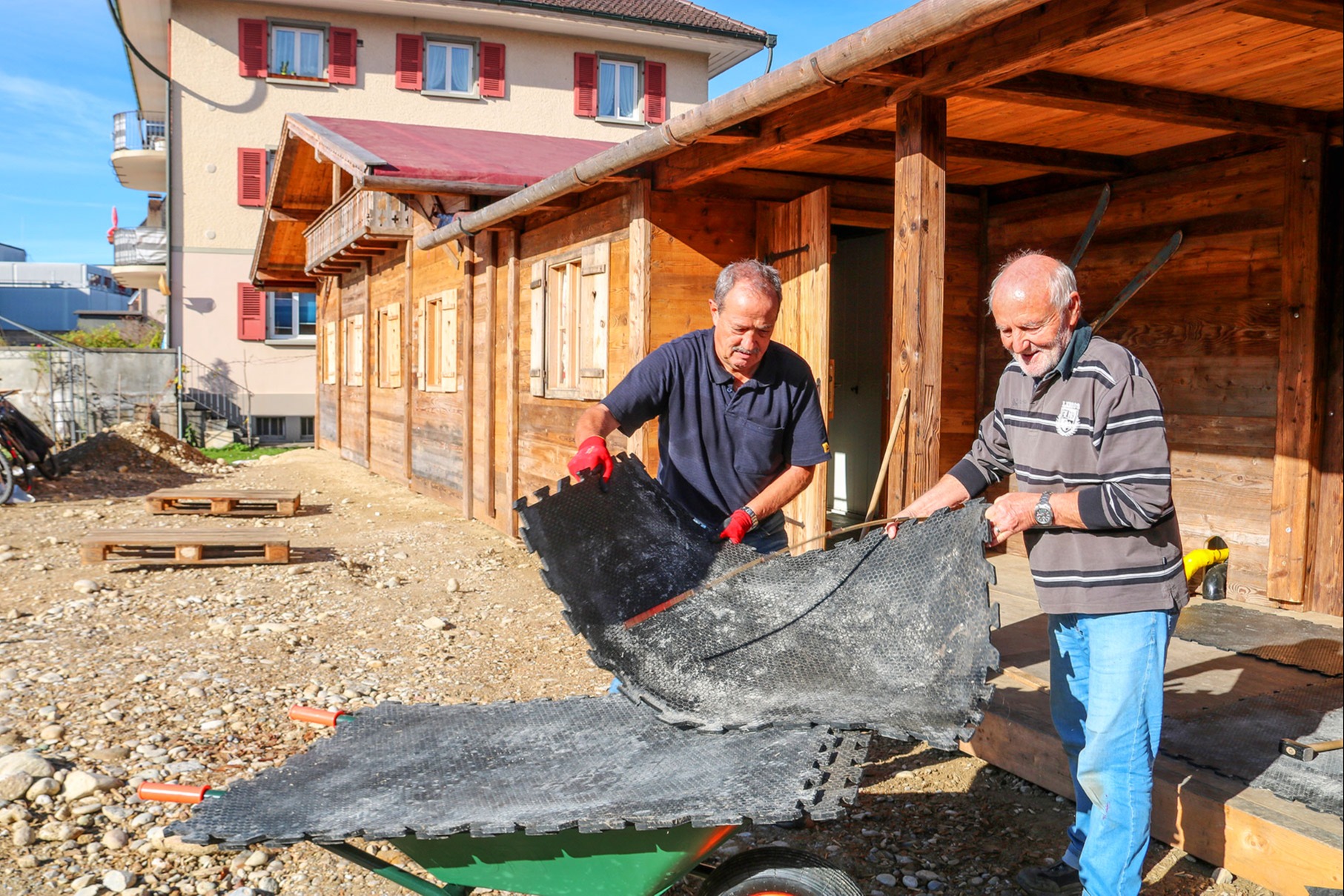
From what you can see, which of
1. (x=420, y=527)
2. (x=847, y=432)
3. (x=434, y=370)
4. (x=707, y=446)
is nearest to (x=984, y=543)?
(x=707, y=446)

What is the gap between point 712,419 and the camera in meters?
3.42

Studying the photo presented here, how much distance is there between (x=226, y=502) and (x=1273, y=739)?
9.81 metres

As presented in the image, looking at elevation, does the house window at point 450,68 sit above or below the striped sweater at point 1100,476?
above

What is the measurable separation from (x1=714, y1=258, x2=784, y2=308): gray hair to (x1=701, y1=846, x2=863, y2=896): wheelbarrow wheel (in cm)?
162

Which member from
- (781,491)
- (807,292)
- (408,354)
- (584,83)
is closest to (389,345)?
(408,354)

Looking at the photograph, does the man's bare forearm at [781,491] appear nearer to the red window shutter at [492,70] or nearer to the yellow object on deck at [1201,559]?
the yellow object on deck at [1201,559]

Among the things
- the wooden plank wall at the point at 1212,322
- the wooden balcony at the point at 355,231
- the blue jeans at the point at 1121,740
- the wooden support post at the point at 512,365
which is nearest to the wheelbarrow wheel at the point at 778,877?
the blue jeans at the point at 1121,740

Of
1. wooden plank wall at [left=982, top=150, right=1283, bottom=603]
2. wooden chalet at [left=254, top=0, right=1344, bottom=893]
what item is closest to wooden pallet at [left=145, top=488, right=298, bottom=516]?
wooden chalet at [left=254, top=0, right=1344, bottom=893]

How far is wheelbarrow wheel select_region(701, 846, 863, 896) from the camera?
2.28 meters

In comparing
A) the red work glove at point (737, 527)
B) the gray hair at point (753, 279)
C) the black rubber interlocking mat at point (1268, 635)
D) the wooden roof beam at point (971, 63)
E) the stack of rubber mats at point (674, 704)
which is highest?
the wooden roof beam at point (971, 63)

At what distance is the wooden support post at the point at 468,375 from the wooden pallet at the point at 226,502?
1.91 metres

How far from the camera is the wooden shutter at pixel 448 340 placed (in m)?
11.2

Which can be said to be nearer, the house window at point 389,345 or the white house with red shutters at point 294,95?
the house window at point 389,345

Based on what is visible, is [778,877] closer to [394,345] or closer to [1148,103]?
[1148,103]
